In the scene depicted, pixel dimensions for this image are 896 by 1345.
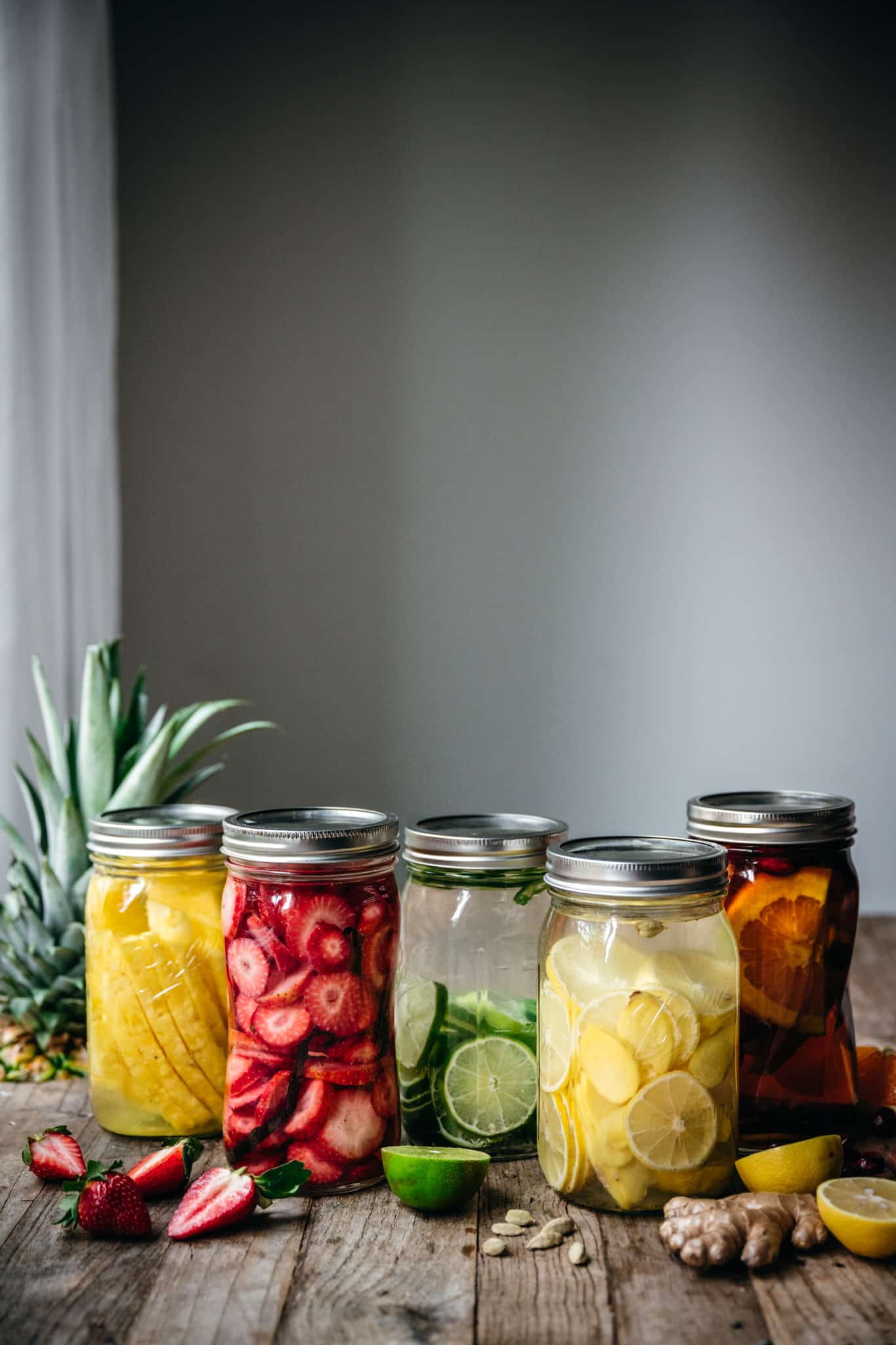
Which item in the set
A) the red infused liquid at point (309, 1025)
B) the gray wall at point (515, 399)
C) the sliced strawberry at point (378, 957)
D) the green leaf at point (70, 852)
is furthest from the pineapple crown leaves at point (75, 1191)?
the gray wall at point (515, 399)

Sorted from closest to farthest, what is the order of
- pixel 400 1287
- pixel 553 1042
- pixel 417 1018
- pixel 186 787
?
pixel 400 1287 → pixel 553 1042 → pixel 417 1018 → pixel 186 787

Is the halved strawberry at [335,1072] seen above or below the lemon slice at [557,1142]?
above

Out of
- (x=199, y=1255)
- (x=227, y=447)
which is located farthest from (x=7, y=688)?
(x=199, y=1255)

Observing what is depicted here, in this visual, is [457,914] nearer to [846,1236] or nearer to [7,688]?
[846,1236]

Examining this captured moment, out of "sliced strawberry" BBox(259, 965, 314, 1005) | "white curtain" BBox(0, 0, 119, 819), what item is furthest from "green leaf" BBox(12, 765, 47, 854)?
"sliced strawberry" BBox(259, 965, 314, 1005)

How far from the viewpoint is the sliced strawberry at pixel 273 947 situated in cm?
88

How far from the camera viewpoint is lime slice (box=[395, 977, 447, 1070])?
963 millimetres

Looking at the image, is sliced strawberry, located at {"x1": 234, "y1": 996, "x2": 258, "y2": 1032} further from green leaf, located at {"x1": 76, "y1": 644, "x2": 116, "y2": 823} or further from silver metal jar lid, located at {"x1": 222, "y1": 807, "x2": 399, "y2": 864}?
green leaf, located at {"x1": 76, "y1": 644, "x2": 116, "y2": 823}

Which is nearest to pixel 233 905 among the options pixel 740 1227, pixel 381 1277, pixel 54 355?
pixel 381 1277

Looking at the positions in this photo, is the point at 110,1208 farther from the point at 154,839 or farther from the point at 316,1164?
the point at 154,839

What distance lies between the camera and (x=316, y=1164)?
898mm

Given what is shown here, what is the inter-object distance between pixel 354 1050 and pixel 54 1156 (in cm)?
24

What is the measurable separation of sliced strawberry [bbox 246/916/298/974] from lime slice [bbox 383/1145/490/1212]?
0.15 meters

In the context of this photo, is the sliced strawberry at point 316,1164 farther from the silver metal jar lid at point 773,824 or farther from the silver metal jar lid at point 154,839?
the silver metal jar lid at point 773,824
